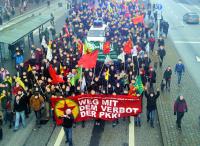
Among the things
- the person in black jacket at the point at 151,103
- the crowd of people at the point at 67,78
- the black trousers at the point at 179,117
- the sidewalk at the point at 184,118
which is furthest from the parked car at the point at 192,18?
the black trousers at the point at 179,117

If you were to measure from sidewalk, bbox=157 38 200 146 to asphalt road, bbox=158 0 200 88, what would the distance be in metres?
1.23

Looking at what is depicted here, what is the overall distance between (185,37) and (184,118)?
61.6ft

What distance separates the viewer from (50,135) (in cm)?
1561

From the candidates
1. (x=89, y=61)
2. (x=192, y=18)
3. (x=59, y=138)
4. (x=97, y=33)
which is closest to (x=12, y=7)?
(x=192, y=18)

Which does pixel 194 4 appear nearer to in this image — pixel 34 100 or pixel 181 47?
pixel 181 47

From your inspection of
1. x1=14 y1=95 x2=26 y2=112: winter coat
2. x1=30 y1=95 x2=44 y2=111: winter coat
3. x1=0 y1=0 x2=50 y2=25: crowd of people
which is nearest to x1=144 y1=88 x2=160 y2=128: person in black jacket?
x1=30 y1=95 x2=44 y2=111: winter coat

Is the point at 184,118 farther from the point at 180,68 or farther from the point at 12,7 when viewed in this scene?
the point at 12,7

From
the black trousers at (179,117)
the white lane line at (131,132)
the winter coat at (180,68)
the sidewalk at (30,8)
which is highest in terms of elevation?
the winter coat at (180,68)

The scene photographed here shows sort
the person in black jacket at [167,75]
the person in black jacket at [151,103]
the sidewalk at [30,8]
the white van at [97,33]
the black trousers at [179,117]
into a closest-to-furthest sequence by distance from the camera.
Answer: the black trousers at [179,117] < the person in black jacket at [151,103] < the person in black jacket at [167,75] < the white van at [97,33] < the sidewalk at [30,8]

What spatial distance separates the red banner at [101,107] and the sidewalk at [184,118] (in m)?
1.52

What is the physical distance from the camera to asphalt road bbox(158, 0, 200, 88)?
2509 cm

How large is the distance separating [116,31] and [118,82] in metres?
10.9

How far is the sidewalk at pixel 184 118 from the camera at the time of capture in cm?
1470

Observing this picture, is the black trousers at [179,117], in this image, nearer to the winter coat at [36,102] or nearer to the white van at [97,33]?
the winter coat at [36,102]
